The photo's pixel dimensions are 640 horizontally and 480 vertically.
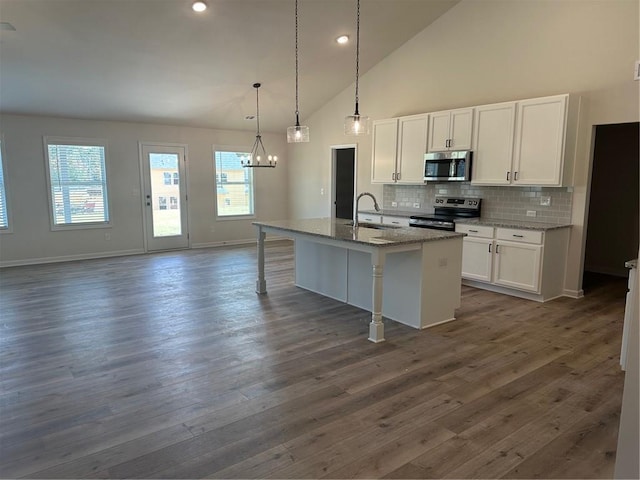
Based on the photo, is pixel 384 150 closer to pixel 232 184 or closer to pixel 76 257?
pixel 232 184

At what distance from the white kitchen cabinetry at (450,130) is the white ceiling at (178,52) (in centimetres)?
149

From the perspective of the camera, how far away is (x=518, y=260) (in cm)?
506

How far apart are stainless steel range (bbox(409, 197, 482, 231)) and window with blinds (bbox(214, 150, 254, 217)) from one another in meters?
4.44

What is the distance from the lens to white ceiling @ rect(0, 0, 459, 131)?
4.86 meters

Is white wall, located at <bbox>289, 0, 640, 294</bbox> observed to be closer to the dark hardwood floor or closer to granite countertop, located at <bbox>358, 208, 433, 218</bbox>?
granite countertop, located at <bbox>358, 208, 433, 218</bbox>

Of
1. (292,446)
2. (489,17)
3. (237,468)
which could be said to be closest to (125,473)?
(237,468)

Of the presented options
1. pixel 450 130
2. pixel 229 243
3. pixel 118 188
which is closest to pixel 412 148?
pixel 450 130

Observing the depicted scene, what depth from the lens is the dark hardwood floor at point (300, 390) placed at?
2.18 m

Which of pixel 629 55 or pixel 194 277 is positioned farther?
pixel 194 277

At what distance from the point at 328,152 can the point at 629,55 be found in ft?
16.6

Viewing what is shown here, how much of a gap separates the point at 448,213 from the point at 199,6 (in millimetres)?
4158

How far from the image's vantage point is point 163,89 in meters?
6.70

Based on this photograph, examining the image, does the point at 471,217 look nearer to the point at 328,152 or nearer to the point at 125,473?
the point at 328,152

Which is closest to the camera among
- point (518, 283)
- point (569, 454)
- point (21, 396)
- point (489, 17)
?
point (569, 454)
